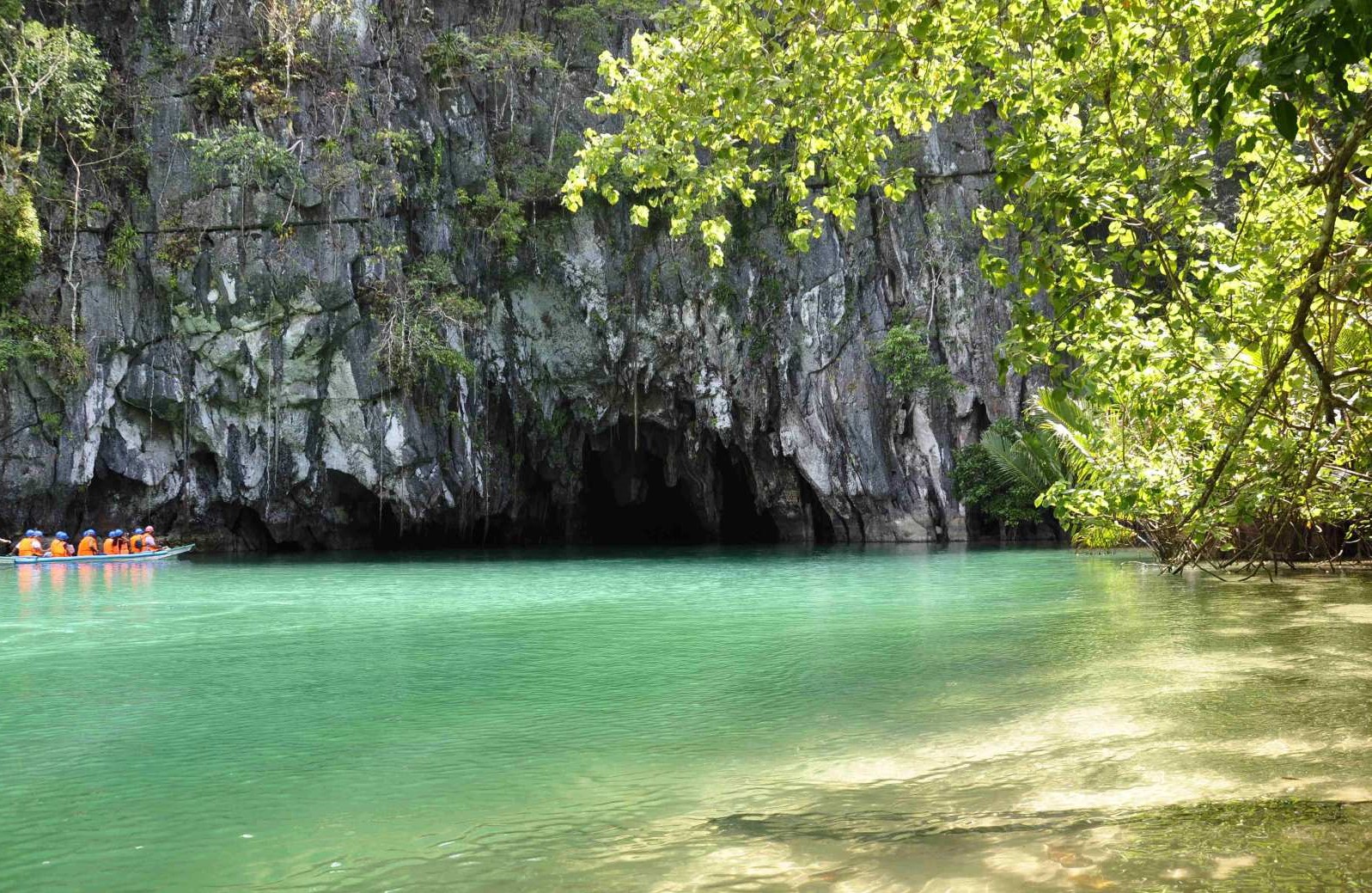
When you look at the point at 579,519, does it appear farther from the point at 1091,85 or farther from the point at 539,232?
the point at 1091,85

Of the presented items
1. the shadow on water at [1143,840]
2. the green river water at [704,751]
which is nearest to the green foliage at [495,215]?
the green river water at [704,751]

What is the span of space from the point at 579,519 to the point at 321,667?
946 inches

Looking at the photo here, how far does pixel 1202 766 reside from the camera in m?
3.85

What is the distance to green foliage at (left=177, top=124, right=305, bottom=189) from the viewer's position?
814 inches

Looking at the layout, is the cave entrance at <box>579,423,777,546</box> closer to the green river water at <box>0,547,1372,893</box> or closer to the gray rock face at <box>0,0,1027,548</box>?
the gray rock face at <box>0,0,1027,548</box>

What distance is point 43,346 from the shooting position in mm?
20500

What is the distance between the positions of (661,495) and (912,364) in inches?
456

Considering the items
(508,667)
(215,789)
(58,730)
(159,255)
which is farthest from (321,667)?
(159,255)

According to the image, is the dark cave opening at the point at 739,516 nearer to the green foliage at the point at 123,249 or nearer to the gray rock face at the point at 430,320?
the gray rock face at the point at 430,320

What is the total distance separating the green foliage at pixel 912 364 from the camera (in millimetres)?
23359

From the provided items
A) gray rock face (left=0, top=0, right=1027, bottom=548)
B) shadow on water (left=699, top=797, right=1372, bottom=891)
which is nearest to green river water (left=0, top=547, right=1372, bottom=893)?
shadow on water (left=699, top=797, right=1372, bottom=891)

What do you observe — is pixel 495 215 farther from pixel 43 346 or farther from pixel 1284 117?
pixel 1284 117

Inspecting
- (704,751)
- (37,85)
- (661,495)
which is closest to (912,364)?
(661,495)

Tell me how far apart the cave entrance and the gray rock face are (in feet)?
2.05
